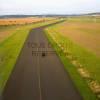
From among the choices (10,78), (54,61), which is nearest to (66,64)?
(54,61)

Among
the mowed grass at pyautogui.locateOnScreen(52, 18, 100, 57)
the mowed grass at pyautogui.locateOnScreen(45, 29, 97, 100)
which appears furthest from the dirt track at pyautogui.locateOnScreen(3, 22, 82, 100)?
the mowed grass at pyautogui.locateOnScreen(52, 18, 100, 57)

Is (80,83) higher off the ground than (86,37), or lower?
higher

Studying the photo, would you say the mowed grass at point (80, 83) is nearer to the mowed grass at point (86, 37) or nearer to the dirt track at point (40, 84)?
the dirt track at point (40, 84)

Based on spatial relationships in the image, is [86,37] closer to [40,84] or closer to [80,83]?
[80,83]

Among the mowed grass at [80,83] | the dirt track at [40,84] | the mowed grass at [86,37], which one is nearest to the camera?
the dirt track at [40,84]

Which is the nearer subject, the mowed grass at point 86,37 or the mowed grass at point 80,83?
the mowed grass at point 80,83

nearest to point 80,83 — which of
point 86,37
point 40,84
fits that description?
point 40,84

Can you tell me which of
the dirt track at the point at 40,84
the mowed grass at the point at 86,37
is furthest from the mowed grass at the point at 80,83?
the mowed grass at the point at 86,37

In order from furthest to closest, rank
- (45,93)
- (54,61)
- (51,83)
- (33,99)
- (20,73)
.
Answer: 1. (54,61)
2. (20,73)
3. (51,83)
4. (45,93)
5. (33,99)

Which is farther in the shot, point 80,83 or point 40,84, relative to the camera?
point 80,83

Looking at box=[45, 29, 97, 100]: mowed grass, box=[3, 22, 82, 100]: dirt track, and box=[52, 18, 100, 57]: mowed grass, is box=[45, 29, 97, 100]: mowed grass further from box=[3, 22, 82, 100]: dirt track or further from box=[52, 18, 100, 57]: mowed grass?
box=[52, 18, 100, 57]: mowed grass

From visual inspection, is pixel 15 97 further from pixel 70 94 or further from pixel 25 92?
pixel 70 94
